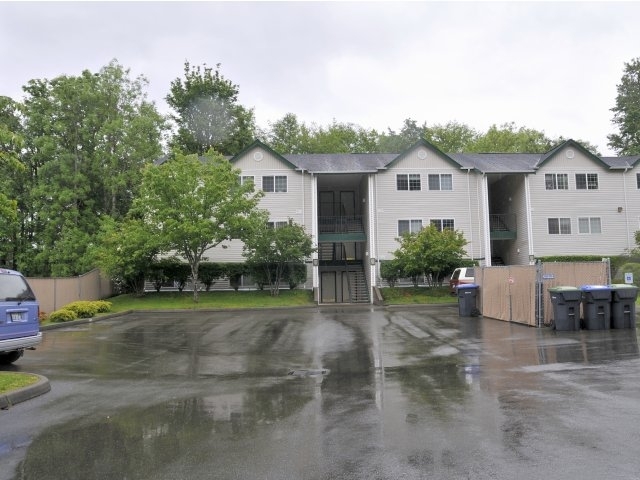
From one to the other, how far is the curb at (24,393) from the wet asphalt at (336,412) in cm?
20

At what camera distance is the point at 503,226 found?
35.8m

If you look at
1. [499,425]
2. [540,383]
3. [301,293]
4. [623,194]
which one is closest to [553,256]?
[623,194]

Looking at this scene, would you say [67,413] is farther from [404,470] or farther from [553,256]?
[553,256]

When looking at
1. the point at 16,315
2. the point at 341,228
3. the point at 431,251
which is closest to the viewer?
the point at 16,315

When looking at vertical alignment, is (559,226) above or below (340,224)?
below

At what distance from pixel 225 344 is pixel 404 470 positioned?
9527mm

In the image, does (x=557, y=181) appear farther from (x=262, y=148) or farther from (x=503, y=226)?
(x=262, y=148)

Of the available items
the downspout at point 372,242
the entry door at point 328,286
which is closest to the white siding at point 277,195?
the entry door at point 328,286

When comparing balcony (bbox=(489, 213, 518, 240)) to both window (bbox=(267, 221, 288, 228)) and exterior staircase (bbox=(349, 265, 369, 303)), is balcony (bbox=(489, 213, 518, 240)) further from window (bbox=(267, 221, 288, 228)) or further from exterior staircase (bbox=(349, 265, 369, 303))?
window (bbox=(267, 221, 288, 228))

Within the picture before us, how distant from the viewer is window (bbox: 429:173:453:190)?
110ft

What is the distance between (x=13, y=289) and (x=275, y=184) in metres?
23.8

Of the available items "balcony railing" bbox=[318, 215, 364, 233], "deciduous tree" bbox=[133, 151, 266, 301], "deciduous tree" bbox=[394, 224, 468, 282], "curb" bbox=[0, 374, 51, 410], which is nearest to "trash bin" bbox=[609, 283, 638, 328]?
"curb" bbox=[0, 374, 51, 410]

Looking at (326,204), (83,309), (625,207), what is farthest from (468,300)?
(625,207)

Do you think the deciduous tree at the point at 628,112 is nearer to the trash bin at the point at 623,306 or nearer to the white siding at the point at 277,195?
the white siding at the point at 277,195
